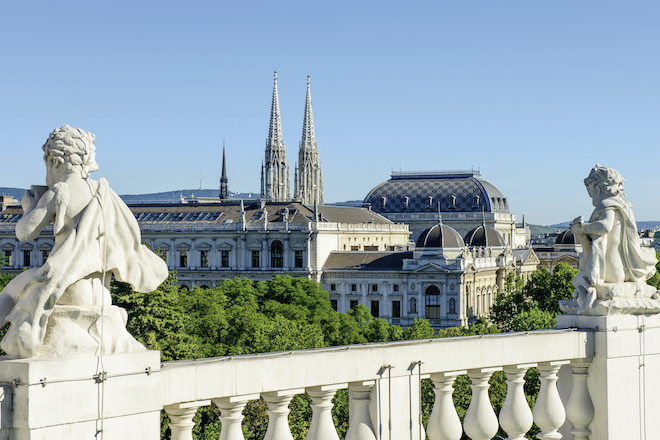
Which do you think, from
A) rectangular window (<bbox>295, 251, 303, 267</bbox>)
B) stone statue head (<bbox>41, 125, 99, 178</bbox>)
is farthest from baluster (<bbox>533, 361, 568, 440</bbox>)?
rectangular window (<bbox>295, 251, 303, 267</bbox>)

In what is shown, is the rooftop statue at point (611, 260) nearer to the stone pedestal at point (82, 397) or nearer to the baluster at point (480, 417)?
the baluster at point (480, 417)

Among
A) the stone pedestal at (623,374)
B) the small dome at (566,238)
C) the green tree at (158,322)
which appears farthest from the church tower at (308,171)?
the stone pedestal at (623,374)

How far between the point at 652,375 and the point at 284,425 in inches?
197

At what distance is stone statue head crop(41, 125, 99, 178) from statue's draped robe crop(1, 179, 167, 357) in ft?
0.69

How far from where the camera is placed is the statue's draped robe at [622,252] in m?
10.4

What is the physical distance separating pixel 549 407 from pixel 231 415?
375 centimetres

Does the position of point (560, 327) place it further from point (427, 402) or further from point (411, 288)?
point (411, 288)

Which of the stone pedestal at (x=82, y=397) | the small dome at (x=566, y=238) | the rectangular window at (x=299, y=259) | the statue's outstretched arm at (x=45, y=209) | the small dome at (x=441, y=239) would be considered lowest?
the stone pedestal at (x=82, y=397)

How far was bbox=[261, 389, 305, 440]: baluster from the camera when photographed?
795 centimetres

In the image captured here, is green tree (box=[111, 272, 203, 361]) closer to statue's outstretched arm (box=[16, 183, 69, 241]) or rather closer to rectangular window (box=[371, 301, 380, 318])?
statue's outstretched arm (box=[16, 183, 69, 241])

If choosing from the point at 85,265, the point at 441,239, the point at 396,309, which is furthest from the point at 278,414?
the point at 396,309

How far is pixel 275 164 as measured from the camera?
187 meters

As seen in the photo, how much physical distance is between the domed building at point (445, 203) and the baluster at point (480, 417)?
578 ft

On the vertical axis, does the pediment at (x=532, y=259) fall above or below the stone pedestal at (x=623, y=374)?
above
